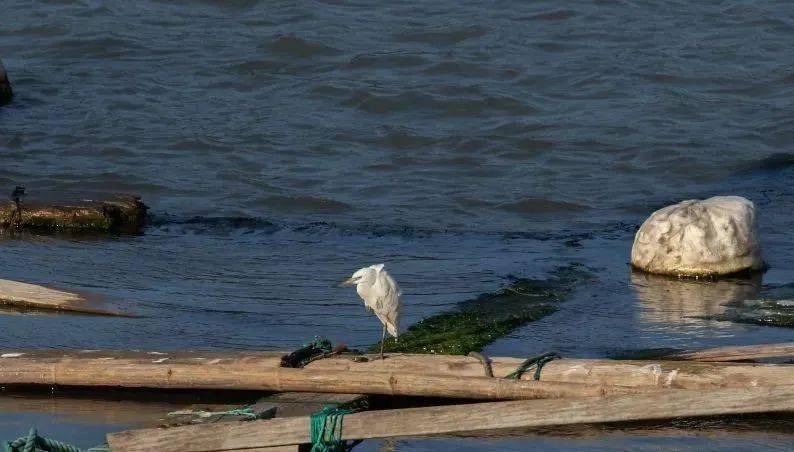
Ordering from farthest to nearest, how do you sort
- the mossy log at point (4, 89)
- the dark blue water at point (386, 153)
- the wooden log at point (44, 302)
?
the mossy log at point (4, 89), the dark blue water at point (386, 153), the wooden log at point (44, 302)

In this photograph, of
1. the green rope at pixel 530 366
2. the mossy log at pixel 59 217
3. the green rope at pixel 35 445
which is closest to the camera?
the green rope at pixel 35 445

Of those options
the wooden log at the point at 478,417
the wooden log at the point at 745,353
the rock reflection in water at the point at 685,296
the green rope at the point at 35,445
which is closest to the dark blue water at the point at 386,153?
the rock reflection in water at the point at 685,296

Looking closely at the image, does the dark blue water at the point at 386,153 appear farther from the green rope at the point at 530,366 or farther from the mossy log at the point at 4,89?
the green rope at the point at 530,366

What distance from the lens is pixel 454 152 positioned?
13789mm

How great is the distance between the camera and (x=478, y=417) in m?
5.44

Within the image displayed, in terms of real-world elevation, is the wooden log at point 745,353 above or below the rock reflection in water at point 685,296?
above

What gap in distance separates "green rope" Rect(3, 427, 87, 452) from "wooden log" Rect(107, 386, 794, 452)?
190 mm

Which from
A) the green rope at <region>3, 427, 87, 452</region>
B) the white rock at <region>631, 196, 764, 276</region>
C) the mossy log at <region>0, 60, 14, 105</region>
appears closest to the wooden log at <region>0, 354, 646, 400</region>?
the green rope at <region>3, 427, 87, 452</region>

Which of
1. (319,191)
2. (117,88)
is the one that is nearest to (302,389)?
(319,191)

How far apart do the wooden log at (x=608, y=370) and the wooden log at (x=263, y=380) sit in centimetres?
9

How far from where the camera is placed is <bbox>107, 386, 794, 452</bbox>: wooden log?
5.39 metres

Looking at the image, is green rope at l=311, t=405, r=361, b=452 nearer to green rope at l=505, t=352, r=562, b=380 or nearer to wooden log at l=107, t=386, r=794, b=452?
wooden log at l=107, t=386, r=794, b=452

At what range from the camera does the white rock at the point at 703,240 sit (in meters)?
8.99

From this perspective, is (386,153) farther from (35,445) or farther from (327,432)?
(35,445)
